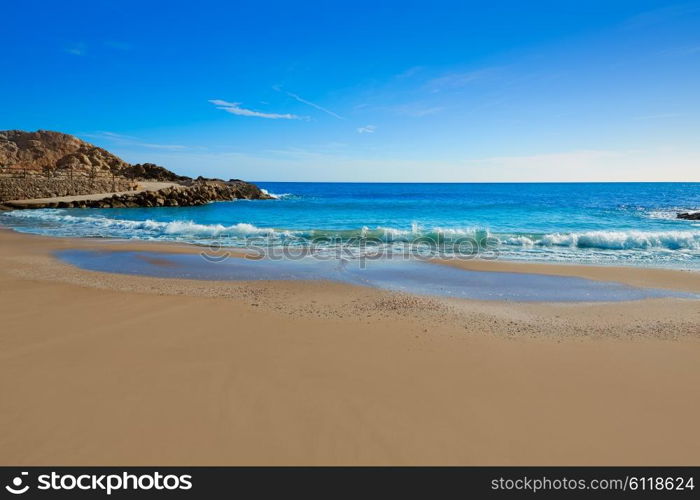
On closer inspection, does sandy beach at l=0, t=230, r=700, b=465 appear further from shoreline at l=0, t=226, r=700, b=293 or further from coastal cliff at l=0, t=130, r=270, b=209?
coastal cliff at l=0, t=130, r=270, b=209

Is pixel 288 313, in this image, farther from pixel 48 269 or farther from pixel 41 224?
pixel 41 224

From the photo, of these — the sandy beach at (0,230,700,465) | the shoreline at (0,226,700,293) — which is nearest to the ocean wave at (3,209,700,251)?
the shoreline at (0,226,700,293)

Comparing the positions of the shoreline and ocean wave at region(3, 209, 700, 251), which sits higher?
ocean wave at region(3, 209, 700, 251)

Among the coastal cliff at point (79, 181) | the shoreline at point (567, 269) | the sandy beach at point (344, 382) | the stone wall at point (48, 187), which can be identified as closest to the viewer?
the sandy beach at point (344, 382)

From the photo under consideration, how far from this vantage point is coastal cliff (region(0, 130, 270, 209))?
34656mm

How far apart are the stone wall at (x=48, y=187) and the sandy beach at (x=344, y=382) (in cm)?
3659

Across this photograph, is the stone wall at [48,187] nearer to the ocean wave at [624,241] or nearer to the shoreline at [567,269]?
the shoreline at [567,269]

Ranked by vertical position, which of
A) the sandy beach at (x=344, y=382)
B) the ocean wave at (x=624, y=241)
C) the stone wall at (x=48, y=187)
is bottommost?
the sandy beach at (x=344, y=382)

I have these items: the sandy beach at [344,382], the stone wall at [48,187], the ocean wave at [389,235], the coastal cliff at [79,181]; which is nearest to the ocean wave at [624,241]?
the ocean wave at [389,235]

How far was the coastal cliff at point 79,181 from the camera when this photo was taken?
114 feet

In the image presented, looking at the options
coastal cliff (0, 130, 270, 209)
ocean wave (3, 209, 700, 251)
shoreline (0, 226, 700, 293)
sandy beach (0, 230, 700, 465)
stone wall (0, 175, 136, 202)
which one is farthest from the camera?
coastal cliff (0, 130, 270, 209)

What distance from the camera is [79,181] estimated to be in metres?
40.8
